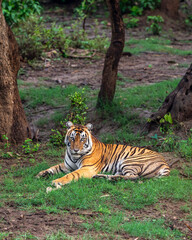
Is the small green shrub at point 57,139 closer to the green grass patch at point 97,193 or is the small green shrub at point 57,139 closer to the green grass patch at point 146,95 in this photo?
the green grass patch at point 146,95

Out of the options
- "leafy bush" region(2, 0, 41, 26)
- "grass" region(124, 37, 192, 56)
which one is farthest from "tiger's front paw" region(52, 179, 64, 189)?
"grass" region(124, 37, 192, 56)

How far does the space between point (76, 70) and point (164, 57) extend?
10.2ft

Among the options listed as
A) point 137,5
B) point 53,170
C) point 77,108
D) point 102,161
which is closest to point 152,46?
point 137,5

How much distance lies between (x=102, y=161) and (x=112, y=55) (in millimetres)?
3118

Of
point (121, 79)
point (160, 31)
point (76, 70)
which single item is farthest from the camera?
point (160, 31)

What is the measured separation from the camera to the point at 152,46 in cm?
1377

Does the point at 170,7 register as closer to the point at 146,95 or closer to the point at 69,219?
the point at 146,95

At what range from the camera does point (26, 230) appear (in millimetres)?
4020

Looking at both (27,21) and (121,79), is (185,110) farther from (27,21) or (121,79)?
(27,21)

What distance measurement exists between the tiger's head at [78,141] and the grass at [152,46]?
25.1ft

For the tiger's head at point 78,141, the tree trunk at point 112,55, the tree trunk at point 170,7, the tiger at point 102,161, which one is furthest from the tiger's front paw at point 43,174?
the tree trunk at point 170,7

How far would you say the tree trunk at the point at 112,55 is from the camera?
323 inches

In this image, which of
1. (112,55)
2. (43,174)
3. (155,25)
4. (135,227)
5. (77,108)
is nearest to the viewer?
(135,227)

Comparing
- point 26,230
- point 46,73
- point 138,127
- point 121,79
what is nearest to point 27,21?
point 46,73
